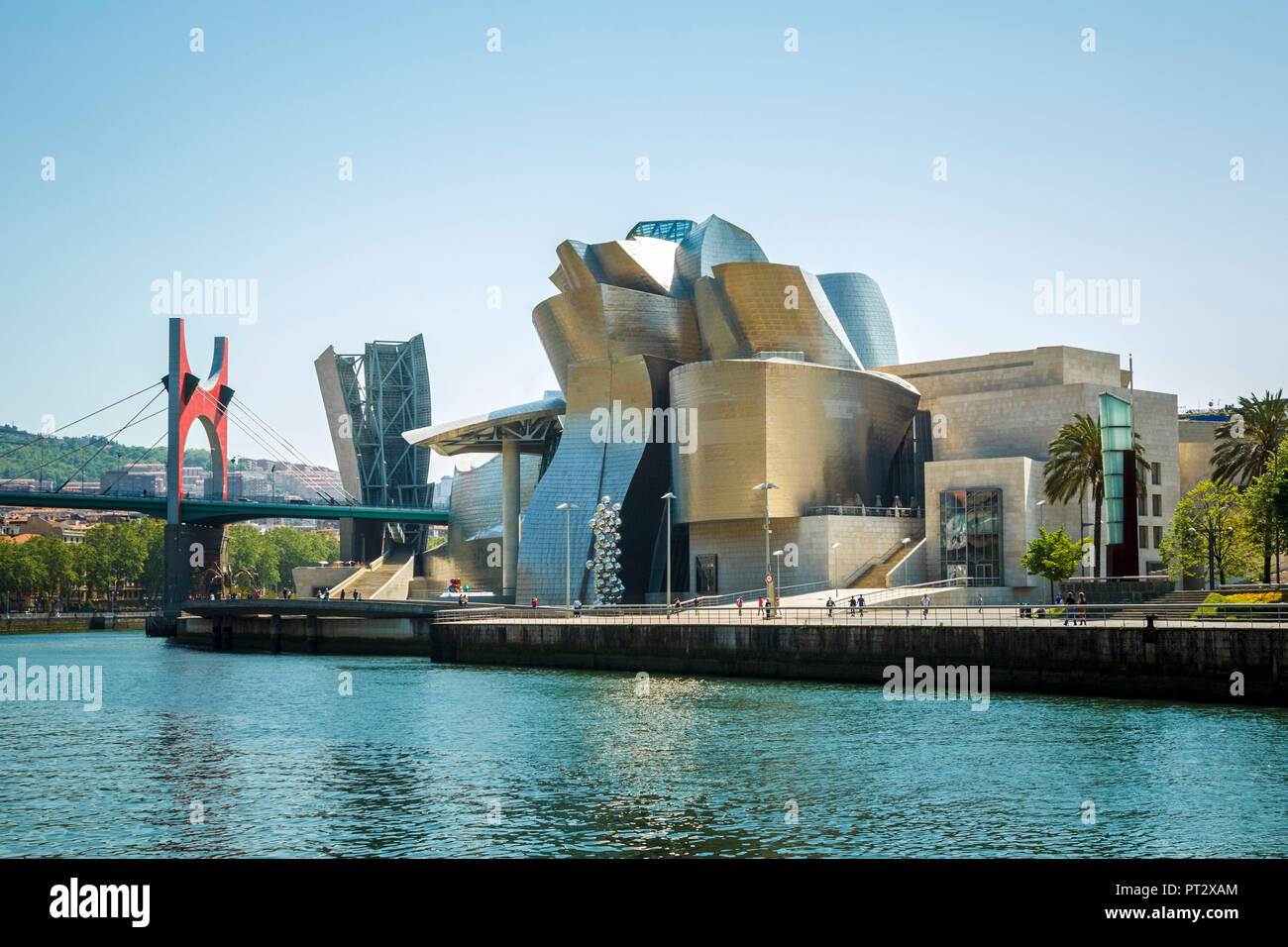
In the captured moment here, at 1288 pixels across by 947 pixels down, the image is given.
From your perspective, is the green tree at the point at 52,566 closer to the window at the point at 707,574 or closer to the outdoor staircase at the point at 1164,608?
the window at the point at 707,574

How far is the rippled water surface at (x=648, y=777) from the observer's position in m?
16.5

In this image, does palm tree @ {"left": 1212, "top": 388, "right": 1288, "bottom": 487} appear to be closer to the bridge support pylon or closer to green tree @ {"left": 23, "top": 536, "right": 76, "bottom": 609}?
the bridge support pylon

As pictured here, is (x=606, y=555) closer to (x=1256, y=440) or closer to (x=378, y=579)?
(x=1256, y=440)

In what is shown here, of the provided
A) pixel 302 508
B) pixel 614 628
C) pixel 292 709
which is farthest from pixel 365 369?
pixel 292 709

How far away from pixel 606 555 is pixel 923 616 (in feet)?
92.0

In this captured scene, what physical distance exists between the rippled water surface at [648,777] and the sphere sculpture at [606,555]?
1107 inches

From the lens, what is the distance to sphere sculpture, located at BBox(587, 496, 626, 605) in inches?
2544

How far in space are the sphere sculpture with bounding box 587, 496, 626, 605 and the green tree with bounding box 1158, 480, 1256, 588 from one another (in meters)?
26.6

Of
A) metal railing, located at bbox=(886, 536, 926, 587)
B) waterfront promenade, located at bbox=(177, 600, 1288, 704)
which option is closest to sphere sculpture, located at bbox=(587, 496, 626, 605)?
waterfront promenade, located at bbox=(177, 600, 1288, 704)

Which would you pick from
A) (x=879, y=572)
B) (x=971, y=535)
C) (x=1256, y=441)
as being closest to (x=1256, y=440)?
(x=1256, y=441)

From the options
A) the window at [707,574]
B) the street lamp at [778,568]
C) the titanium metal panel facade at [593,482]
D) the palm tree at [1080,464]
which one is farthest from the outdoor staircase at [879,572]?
the titanium metal panel facade at [593,482]

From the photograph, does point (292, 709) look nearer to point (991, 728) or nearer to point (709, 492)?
point (991, 728)

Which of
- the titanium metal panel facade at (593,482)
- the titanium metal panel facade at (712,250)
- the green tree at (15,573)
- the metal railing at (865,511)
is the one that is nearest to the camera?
the metal railing at (865,511)
